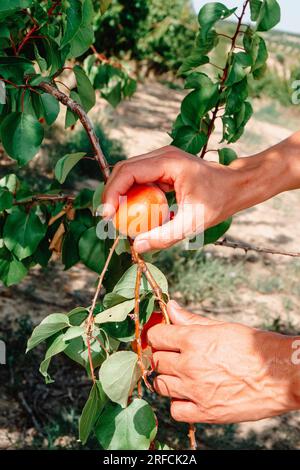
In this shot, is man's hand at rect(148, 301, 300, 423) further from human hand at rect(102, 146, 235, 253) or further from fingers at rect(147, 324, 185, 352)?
human hand at rect(102, 146, 235, 253)

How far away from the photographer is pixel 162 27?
10.9m

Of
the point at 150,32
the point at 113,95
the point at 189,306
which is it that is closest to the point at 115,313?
the point at 113,95

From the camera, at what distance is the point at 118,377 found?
0.97 m

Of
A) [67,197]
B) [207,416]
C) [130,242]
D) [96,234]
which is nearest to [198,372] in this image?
[207,416]

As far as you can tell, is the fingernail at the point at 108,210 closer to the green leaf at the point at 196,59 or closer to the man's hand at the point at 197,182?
the man's hand at the point at 197,182

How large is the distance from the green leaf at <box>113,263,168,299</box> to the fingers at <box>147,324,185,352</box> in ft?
0.24

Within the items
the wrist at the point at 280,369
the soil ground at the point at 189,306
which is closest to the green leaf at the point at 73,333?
the wrist at the point at 280,369

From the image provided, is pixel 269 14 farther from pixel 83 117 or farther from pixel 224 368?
pixel 224 368

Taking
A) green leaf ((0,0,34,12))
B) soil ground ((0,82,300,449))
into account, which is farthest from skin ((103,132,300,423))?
soil ground ((0,82,300,449))

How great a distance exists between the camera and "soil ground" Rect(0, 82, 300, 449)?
7.65 ft

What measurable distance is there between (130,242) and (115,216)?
0.20ft

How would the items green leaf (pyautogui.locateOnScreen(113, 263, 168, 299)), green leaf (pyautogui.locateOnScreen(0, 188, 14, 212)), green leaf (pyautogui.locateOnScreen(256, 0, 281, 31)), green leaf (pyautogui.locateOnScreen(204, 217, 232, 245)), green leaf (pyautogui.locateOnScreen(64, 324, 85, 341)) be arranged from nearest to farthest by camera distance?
green leaf (pyautogui.locateOnScreen(64, 324, 85, 341)) < green leaf (pyautogui.locateOnScreen(113, 263, 168, 299)) < green leaf (pyautogui.locateOnScreen(256, 0, 281, 31)) < green leaf (pyautogui.locateOnScreen(0, 188, 14, 212)) < green leaf (pyautogui.locateOnScreen(204, 217, 232, 245))

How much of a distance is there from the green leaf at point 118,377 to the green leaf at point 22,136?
0.47 m
